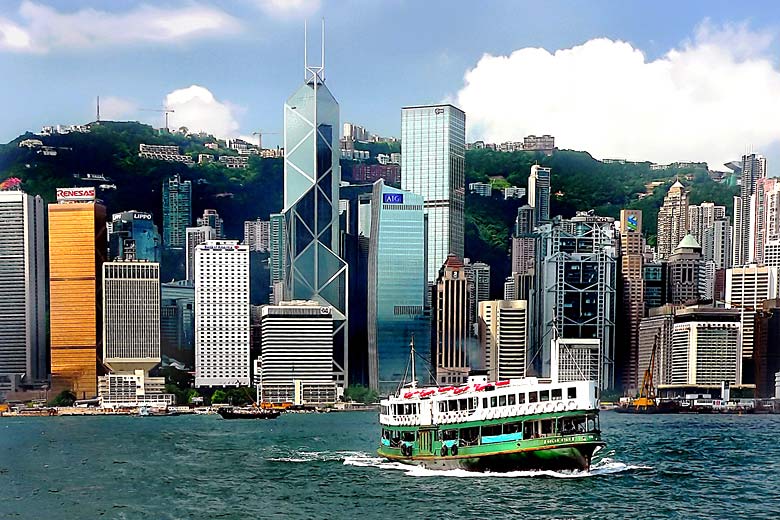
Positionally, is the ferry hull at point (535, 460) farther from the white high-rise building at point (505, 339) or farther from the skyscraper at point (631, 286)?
the skyscraper at point (631, 286)

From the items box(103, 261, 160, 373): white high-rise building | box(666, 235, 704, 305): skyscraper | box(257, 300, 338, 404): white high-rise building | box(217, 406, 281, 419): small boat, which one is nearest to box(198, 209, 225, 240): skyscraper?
box(103, 261, 160, 373): white high-rise building

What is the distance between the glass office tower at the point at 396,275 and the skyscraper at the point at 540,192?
27.5ft

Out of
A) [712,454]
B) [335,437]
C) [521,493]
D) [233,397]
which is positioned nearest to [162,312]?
[233,397]

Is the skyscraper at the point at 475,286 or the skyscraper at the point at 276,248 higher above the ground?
the skyscraper at the point at 276,248

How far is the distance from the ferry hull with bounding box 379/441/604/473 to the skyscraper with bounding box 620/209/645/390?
1913 inches

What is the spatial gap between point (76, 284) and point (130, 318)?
14.9 feet

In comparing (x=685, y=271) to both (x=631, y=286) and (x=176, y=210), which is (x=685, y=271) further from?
(x=176, y=210)

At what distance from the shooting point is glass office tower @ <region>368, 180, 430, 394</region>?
257ft

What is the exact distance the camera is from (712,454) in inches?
1331

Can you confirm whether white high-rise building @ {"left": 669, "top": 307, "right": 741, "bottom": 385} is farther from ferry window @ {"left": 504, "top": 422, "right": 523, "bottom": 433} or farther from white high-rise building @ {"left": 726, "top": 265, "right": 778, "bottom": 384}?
ferry window @ {"left": 504, "top": 422, "right": 523, "bottom": 433}

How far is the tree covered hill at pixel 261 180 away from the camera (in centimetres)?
7912

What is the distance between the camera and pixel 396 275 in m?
79.1

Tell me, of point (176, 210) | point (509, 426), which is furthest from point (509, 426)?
point (176, 210)

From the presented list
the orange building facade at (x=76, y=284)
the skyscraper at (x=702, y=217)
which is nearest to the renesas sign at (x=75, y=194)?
the orange building facade at (x=76, y=284)
